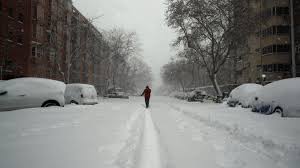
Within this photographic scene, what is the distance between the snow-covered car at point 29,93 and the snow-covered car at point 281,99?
1006 centimetres

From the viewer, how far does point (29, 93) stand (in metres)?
11.7

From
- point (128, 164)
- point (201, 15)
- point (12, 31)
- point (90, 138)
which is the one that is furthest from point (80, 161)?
point (12, 31)

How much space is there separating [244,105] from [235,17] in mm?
13175

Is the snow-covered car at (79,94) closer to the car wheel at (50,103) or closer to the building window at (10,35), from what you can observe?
the car wheel at (50,103)

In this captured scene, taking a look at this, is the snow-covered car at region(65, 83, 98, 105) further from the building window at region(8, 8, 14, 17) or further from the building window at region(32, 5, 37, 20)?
the building window at region(32, 5, 37, 20)

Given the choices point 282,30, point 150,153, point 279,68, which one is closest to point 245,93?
point 150,153

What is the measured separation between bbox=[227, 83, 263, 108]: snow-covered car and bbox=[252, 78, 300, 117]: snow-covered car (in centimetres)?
296

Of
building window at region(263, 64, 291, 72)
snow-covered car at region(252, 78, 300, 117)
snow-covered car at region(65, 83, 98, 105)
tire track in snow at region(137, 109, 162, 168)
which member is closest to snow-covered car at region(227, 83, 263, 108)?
snow-covered car at region(252, 78, 300, 117)

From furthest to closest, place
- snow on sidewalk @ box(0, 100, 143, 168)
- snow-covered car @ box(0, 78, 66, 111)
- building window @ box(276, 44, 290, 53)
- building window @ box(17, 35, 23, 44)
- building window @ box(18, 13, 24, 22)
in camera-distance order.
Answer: building window @ box(276, 44, 290, 53)
building window @ box(18, 13, 24, 22)
building window @ box(17, 35, 23, 44)
snow-covered car @ box(0, 78, 66, 111)
snow on sidewalk @ box(0, 100, 143, 168)

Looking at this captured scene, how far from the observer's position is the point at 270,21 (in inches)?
1545

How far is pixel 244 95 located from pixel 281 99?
17.6 feet

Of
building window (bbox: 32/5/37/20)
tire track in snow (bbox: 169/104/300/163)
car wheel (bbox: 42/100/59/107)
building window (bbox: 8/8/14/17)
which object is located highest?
building window (bbox: 32/5/37/20)

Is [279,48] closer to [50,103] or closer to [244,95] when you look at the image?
[244,95]

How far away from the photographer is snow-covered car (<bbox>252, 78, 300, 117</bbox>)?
984 centimetres
